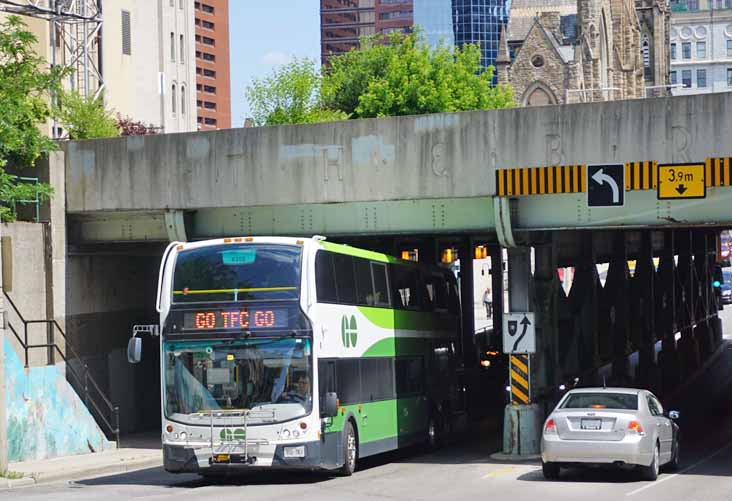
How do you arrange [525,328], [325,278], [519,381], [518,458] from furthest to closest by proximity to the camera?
[519,381]
[525,328]
[518,458]
[325,278]

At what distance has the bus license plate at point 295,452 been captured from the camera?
20.0m

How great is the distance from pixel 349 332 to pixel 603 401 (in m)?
4.57

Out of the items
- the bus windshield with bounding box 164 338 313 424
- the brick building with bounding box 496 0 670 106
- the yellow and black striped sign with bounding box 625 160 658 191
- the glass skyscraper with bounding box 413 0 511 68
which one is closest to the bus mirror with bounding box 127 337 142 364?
the bus windshield with bounding box 164 338 313 424

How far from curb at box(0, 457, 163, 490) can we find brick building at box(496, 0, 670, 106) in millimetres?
87730

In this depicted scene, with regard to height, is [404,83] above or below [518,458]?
above

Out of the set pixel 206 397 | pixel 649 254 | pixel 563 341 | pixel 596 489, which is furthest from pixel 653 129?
pixel 649 254

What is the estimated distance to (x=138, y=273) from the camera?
109 feet

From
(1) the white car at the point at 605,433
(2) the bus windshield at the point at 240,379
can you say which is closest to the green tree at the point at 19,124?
(2) the bus windshield at the point at 240,379

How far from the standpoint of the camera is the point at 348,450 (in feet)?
72.1

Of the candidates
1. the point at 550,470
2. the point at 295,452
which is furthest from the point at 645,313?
the point at 295,452

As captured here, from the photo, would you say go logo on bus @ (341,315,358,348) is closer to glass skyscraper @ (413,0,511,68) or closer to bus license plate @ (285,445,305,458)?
bus license plate @ (285,445,305,458)

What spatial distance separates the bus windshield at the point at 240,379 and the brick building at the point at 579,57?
92.1 metres

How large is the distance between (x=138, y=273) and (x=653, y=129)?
15147 mm

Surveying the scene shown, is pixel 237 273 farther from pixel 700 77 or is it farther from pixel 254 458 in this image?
pixel 700 77
